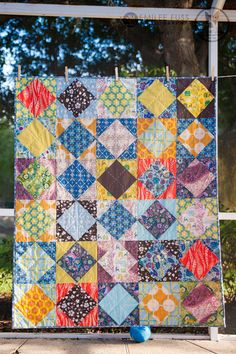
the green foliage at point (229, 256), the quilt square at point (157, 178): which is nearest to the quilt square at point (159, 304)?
the green foliage at point (229, 256)

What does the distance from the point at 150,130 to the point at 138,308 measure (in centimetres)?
111

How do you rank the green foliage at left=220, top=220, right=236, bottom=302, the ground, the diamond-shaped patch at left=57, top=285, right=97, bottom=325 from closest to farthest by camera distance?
the ground → the diamond-shaped patch at left=57, top=285, right=97, bottom=325 → the green foliage at left=220, top=220, right=236, bottom=302

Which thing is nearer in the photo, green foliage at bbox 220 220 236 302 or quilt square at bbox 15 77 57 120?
quilt square at bbox 15 77 57 120

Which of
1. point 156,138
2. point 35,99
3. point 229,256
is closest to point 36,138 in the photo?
point 35,99

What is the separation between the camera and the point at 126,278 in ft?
10.6

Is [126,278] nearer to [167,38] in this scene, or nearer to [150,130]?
[150,130]

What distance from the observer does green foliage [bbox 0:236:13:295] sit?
3438mm

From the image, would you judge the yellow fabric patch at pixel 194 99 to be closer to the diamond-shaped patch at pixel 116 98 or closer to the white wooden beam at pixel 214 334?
the diamond-shaped patch at pixel 116 98

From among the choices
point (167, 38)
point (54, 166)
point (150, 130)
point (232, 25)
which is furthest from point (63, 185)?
point (232, 25)

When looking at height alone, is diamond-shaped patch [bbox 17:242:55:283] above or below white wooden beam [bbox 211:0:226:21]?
below

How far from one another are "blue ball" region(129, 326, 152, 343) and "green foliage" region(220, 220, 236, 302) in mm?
635

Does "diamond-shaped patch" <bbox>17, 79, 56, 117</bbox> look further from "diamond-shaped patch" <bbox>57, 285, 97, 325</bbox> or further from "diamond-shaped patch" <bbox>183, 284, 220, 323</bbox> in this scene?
"diamond-shaped patch" <bbox>183, 284, 220, 323</bbox>

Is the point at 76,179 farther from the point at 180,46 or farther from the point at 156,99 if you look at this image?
the point at 180,46

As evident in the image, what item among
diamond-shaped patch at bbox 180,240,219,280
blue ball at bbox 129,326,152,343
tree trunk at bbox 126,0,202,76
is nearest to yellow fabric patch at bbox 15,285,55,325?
blue ball at bbox 129,326,152,343
